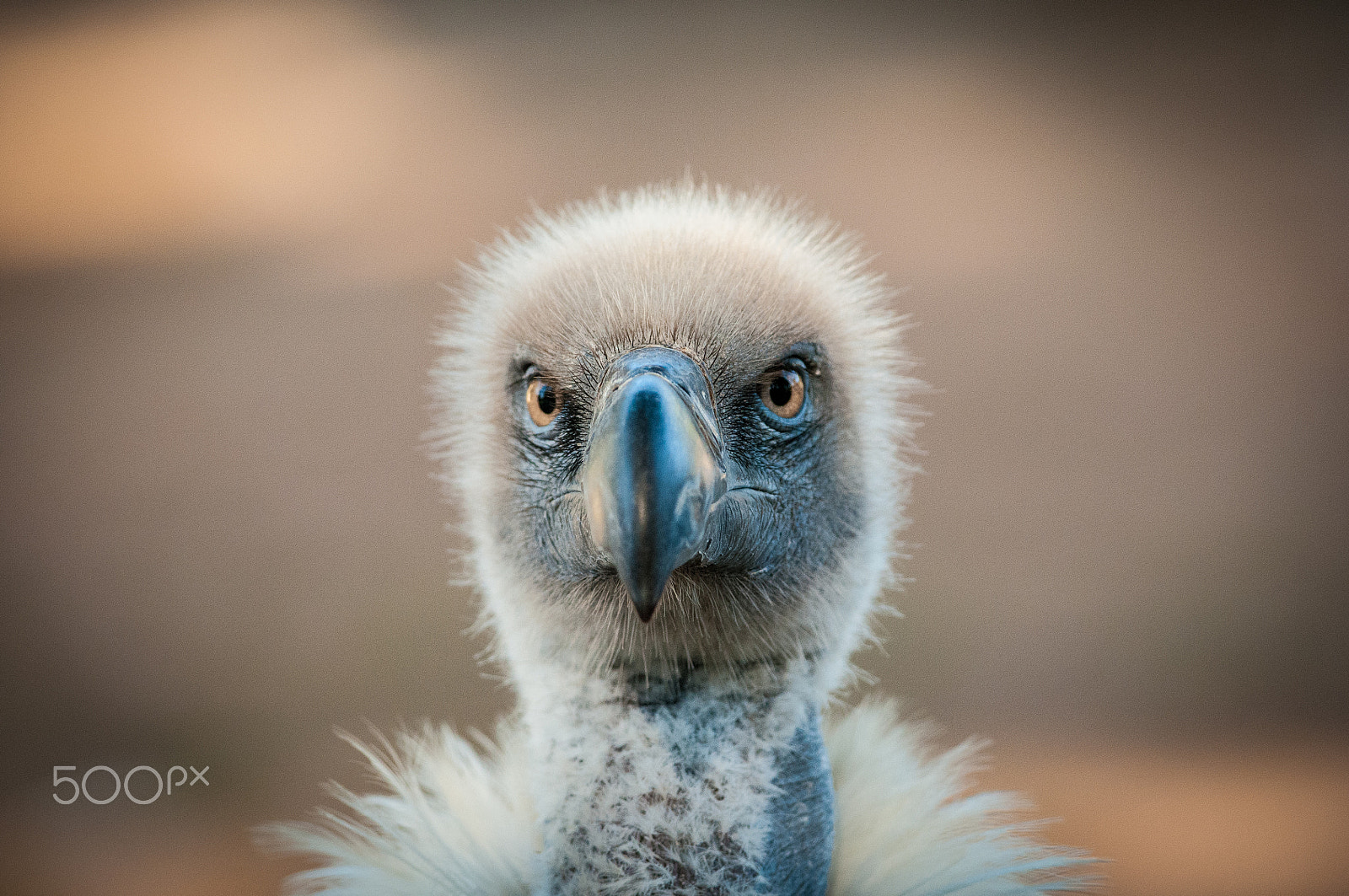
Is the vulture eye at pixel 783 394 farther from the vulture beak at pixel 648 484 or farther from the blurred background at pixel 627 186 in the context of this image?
the blurred background at pixel 627 186

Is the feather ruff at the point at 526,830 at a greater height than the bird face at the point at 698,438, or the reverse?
the bird face at the point at 698,438

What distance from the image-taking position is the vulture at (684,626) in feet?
3.13

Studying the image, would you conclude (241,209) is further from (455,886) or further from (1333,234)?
(1333,234)

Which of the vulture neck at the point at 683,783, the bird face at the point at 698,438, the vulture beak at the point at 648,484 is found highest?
the bird face at the point at 698,438

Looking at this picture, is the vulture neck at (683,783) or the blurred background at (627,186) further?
the blurred background at (627,186)

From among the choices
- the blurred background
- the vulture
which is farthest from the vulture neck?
the blurred background

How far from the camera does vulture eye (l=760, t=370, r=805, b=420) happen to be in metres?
1.04

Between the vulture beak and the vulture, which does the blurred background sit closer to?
the vulture

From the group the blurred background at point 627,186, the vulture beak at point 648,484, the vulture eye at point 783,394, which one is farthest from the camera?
the blurred background at point 627,186

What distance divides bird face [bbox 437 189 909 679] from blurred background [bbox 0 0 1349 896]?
21.5 inches

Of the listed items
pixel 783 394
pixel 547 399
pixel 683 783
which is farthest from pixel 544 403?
pixel 683 783

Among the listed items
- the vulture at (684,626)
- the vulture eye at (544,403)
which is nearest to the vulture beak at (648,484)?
the vulture at (684,626)

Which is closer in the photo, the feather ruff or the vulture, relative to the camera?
the vulture

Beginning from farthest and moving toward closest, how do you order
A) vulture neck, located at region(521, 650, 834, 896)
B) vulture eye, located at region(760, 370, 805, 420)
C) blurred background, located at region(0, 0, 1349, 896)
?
blurred background, located at region(0, 0, 1349, 896) < vulture eye, located at region(760, 370, 805, 420) < vulture neck, located at region(521, 650, 834, 896)
